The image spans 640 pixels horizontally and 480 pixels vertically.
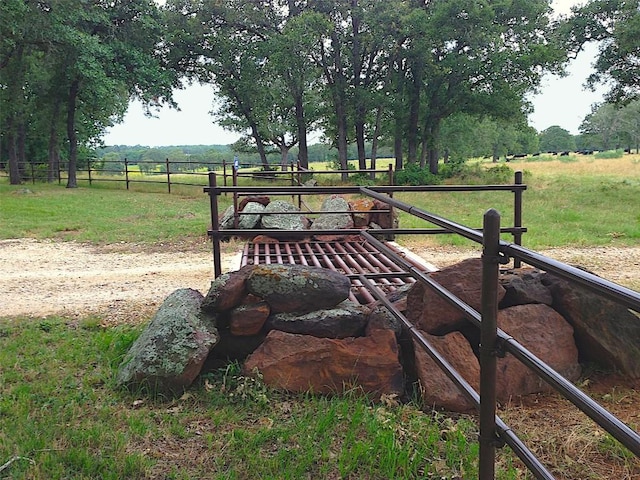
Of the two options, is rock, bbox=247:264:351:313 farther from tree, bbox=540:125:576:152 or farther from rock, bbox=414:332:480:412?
tree, bbox=540:125:576:152

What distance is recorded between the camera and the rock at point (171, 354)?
3129 mm

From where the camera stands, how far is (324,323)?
3340mm

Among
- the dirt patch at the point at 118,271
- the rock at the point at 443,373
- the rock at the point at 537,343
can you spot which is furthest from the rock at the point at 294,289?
the dirt patch at the point at 118,271

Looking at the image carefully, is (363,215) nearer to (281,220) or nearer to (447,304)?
(281,220)

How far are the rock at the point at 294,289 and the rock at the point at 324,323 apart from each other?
5cm

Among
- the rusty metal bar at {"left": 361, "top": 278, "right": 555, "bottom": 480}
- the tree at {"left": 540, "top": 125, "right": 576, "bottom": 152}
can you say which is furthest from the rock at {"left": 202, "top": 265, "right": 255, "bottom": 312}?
the tree at {"left": 540, "top": 125, "right": 576, "bottom": 152}

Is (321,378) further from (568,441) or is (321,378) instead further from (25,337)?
(25,337)

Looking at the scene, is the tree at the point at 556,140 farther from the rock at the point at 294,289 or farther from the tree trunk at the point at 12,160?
the rock at the point at 294,289

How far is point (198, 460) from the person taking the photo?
99.7 inches

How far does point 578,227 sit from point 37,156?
30.3 metres

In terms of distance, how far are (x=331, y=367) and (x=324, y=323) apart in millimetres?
283

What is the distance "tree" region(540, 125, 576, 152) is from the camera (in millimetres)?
105750

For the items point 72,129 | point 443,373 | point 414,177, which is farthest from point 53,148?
point 443,373

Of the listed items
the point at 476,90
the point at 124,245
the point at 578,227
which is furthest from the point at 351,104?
the point at 124,245
